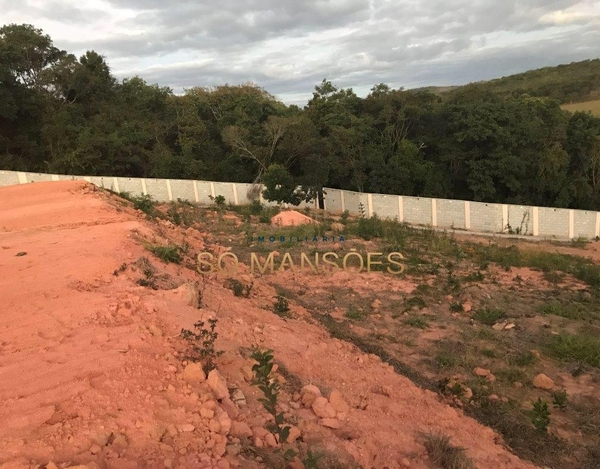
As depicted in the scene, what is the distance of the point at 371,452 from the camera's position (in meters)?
3.35

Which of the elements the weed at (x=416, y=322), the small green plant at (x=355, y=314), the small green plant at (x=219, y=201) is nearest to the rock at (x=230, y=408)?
the small green plant at (x=355, y=314)

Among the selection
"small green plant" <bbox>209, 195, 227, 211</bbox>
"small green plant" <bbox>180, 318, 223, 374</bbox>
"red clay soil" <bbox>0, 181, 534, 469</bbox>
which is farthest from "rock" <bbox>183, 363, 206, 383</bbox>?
"small green plant" <bbox>209, 195, 227, 211</bbox>

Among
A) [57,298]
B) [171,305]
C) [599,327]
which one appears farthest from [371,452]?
[599,327]

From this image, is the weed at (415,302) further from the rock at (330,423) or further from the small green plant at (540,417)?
the rock at (330,423)

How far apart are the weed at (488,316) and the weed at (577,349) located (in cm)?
92

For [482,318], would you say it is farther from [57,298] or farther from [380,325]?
[57,298]

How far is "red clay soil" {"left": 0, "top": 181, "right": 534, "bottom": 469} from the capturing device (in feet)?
9.18

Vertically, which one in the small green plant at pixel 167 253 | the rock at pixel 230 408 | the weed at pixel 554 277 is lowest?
the weed at pixel 554 277

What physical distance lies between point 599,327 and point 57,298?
735 centimetres

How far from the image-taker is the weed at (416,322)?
6965 mm

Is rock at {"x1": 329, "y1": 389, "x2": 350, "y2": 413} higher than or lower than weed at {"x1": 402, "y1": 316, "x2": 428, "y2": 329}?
higher

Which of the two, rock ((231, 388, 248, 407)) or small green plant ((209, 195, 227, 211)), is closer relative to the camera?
rock ((231, 388, 248, 407))

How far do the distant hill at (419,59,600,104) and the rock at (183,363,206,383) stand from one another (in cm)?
2557

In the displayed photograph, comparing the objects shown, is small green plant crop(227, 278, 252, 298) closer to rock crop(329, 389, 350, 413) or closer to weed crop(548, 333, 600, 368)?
rock crop(329, 389, 350, 413)
